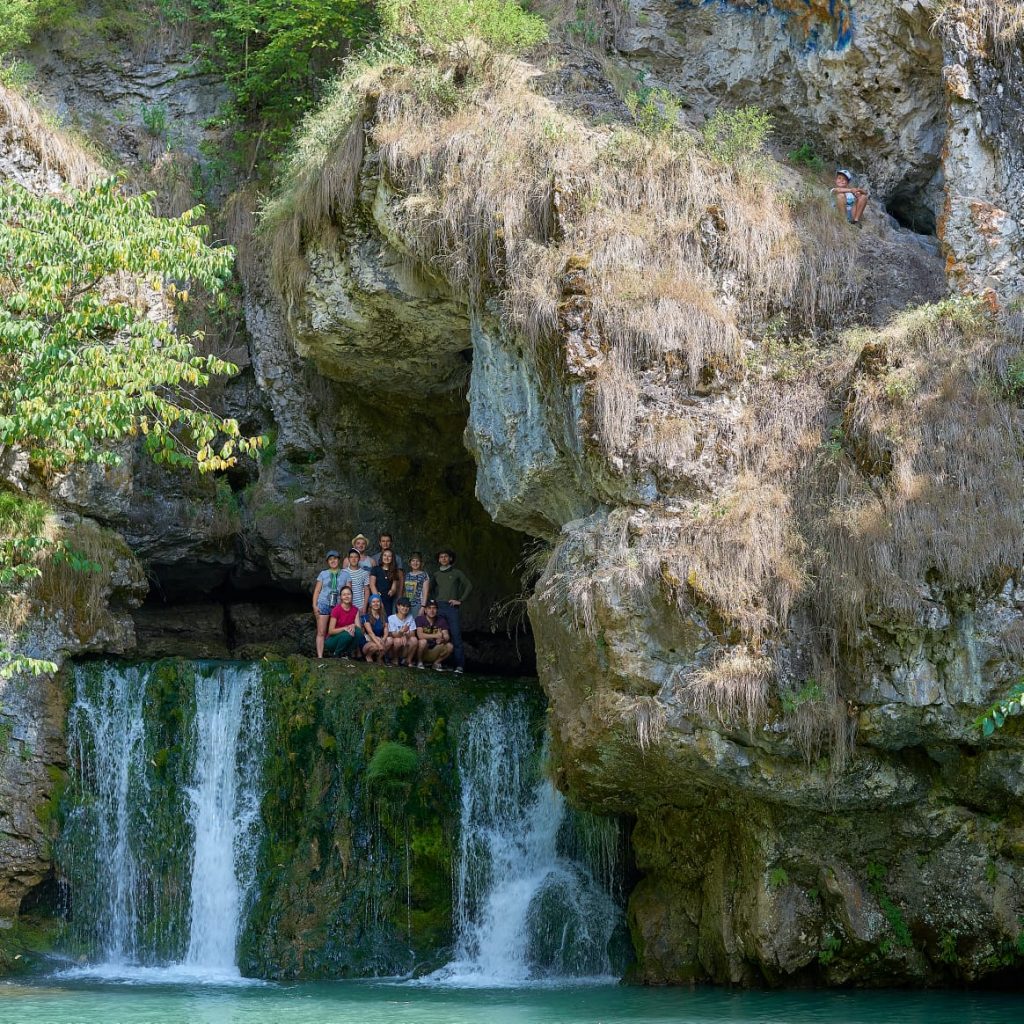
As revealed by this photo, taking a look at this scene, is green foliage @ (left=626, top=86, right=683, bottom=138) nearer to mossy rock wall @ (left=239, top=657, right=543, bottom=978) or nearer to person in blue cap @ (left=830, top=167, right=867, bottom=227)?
person in blue cap @ (left=830, top=167, right=867, bottom=227)

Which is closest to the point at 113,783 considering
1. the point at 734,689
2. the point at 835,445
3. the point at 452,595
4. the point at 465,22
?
the point at 452,595

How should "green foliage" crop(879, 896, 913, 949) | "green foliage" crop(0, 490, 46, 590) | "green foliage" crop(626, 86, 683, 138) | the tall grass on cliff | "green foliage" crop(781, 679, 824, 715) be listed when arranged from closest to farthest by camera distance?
1. "green foliage" crop(781, 679, 824, 715)
2. "green foliage" crop(879, 896, 913, 949)
3. the tall grass on cliff
4. "green foliage" crop(0, 490, 46, 590)
5. "green foliage" crop(626, 86, 683, 138)

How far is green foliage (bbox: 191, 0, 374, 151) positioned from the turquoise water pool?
10807mm

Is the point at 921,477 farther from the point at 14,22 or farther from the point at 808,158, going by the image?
the point at 14,22

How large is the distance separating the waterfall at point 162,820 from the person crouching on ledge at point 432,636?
2.02m

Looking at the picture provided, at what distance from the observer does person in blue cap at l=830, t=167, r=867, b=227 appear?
48.8ft

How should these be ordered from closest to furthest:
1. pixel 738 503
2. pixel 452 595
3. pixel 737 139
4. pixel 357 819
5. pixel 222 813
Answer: pixel 738 503
pixel 357 819
pixel 222 813
pixel 737 139
pixel 452 595

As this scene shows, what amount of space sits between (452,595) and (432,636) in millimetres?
1062

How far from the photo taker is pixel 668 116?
46.3 feet

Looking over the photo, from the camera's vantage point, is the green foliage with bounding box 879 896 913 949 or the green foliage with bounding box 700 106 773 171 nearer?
the green foliage with bounding box 879 896 913 949

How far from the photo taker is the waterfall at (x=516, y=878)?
41.1 ft

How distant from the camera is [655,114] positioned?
46.8 feet

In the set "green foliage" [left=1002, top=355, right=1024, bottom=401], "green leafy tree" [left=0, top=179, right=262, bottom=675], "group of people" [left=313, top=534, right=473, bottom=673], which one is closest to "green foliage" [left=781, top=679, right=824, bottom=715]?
"green foliage" [left=1002, top=355, right=1024, bottom=401]

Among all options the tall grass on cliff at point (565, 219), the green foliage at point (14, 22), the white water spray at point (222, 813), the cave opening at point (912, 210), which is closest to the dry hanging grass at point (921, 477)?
the tall grass on cliff at point (565, 219)
